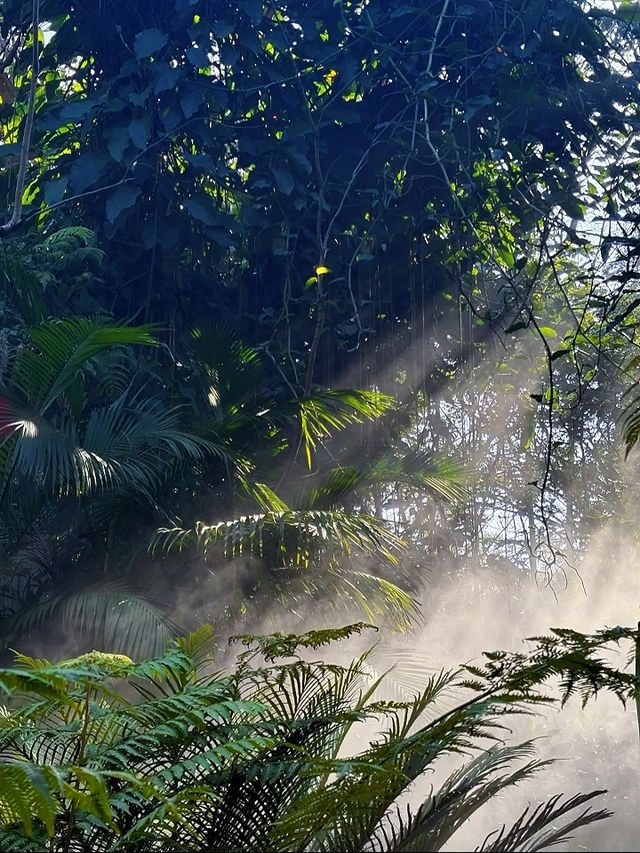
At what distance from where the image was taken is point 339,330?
5.34 metres

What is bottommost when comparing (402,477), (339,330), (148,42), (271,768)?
(271,768)

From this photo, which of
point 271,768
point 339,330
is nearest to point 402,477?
point 339,330

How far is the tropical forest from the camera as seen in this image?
163 inches

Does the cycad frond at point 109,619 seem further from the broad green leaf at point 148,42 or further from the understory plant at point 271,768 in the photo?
the broad green leaf at point 148,42

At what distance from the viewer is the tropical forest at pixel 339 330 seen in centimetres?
415

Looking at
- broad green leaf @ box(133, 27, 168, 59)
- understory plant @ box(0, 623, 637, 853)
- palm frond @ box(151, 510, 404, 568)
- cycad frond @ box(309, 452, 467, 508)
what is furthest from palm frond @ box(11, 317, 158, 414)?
broad green leaf @ box(133, 27, 168, 59)

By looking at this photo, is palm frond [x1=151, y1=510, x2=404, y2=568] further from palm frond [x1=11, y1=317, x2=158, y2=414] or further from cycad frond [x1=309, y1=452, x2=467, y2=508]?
palm frond [x1=11, y1=317, x2=158, y2=414]

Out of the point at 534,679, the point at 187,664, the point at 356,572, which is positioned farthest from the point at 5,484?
the point at 534,679

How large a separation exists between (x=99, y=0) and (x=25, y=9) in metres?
0.47

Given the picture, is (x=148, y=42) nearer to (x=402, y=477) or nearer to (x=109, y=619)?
(x=402, y=477)

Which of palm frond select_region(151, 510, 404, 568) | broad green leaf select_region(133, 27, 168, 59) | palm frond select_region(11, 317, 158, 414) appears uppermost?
broad green leaf select_region(133, 27, 168, 59)

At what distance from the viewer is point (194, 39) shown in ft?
17.0

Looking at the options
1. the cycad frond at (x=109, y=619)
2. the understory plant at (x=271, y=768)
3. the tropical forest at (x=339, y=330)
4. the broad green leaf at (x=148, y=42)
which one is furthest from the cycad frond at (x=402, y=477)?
the broad green leaf at (x=148, y=42)

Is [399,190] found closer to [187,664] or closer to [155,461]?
[155,461]
